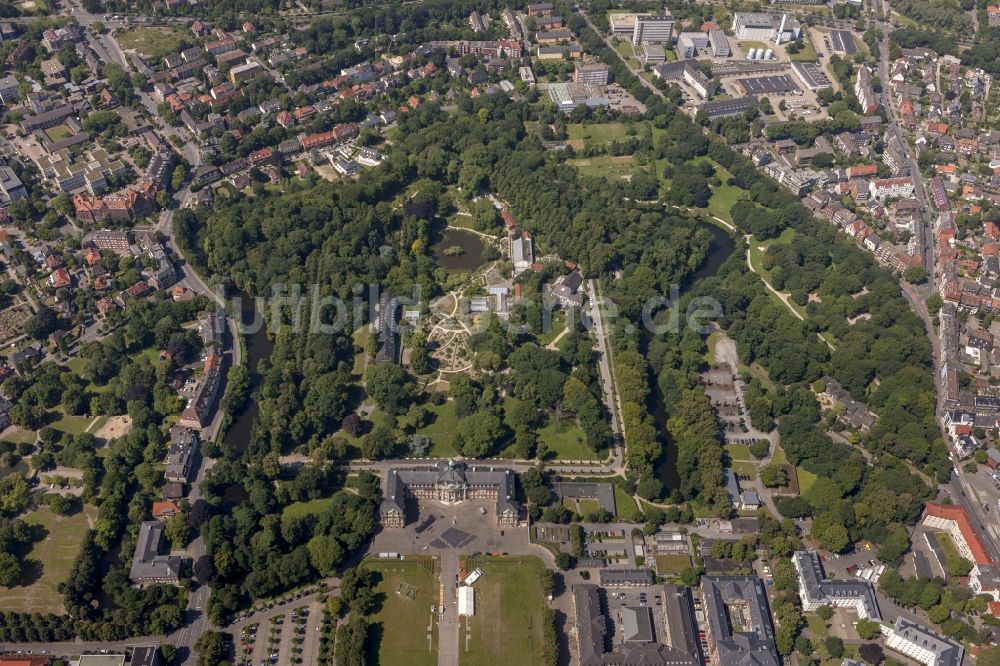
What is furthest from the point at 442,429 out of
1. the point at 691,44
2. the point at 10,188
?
the point at 691,44

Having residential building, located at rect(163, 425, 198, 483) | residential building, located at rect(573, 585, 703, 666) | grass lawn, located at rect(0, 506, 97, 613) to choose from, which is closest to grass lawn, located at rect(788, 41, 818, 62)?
residential building, located at rect(573, 585, 703, 666)

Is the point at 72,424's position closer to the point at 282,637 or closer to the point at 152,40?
the point at 282,637

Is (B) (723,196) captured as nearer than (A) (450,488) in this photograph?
No

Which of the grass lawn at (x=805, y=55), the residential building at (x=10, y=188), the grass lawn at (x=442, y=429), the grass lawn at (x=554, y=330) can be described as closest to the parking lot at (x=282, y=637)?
the grass lawn at (x=442, y=429)

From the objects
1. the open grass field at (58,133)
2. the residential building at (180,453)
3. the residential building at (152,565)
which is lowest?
the residential building at (152,565)

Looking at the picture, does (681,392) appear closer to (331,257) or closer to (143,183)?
(331,257)

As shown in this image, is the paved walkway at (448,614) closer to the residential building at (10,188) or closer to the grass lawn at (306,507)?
the grass lawn at (306,507)
